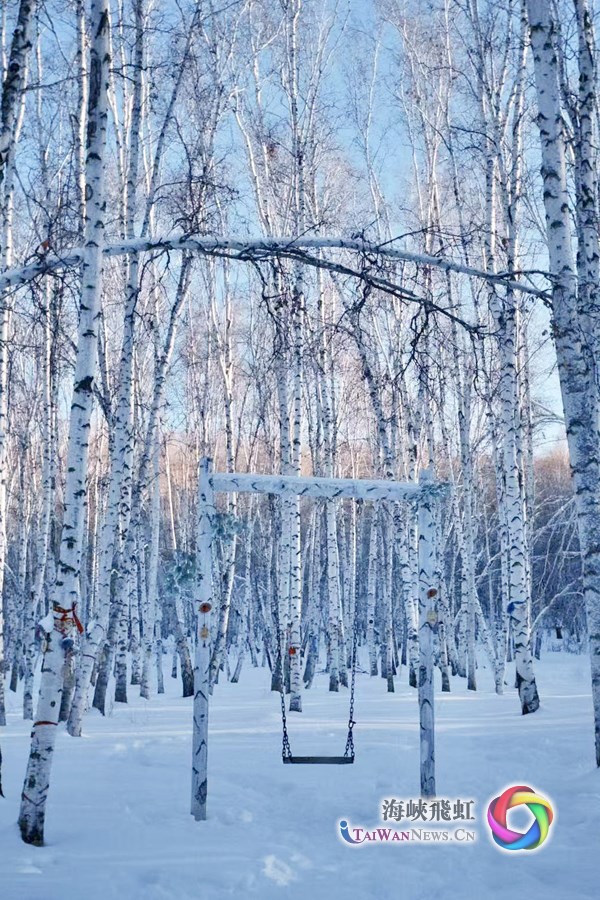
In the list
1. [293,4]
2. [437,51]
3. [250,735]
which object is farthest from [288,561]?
[437,51]

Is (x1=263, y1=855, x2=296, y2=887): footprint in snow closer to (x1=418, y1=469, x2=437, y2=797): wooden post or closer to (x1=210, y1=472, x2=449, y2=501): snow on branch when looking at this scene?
(x1=418, y1=469, x2=437, y2=797): wooden post

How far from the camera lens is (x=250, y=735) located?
9.27 metres

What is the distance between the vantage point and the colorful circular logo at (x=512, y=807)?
511cm

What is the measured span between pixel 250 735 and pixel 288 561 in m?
3.14

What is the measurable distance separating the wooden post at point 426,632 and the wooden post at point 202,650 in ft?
5.82

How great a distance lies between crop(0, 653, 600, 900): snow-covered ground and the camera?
4.24 m

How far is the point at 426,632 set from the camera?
620cm

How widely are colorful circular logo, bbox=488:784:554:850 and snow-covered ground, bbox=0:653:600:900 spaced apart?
106 mm

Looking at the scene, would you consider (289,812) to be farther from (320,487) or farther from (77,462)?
(77,462)

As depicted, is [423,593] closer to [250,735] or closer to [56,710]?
[56,710]

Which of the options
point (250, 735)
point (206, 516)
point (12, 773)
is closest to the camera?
point (206, 516)

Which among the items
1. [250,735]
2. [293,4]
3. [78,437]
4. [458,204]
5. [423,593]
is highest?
[293,4]

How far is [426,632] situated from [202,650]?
6.19ft

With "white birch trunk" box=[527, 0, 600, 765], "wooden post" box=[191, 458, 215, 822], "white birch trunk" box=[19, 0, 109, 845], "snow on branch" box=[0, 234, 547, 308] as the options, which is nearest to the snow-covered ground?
"wooden post" box=[191, 458, 215, 822]
